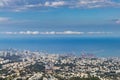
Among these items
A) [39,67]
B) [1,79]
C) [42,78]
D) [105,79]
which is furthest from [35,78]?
[39,67]

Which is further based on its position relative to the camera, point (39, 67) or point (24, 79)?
point (39, 67)

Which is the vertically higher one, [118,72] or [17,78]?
[17,78]

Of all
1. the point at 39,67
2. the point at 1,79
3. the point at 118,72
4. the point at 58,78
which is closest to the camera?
the point at 1,79

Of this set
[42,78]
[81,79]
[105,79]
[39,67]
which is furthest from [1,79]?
[39,67]

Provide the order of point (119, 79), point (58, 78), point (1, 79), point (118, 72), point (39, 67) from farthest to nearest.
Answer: point (39, 67), point (118, 72), point (119, 79), point (58, 78), point (1, 79)

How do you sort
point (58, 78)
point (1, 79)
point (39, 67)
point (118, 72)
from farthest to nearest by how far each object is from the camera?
point (39, 67) < point (118, 72) < point (58, 78) < point (1, 79)

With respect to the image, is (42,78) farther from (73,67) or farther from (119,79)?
(73,67)

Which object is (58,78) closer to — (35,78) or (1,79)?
(35,78)

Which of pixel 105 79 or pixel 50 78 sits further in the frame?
pixel 105 79

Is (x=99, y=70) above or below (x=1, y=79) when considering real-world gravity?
below
